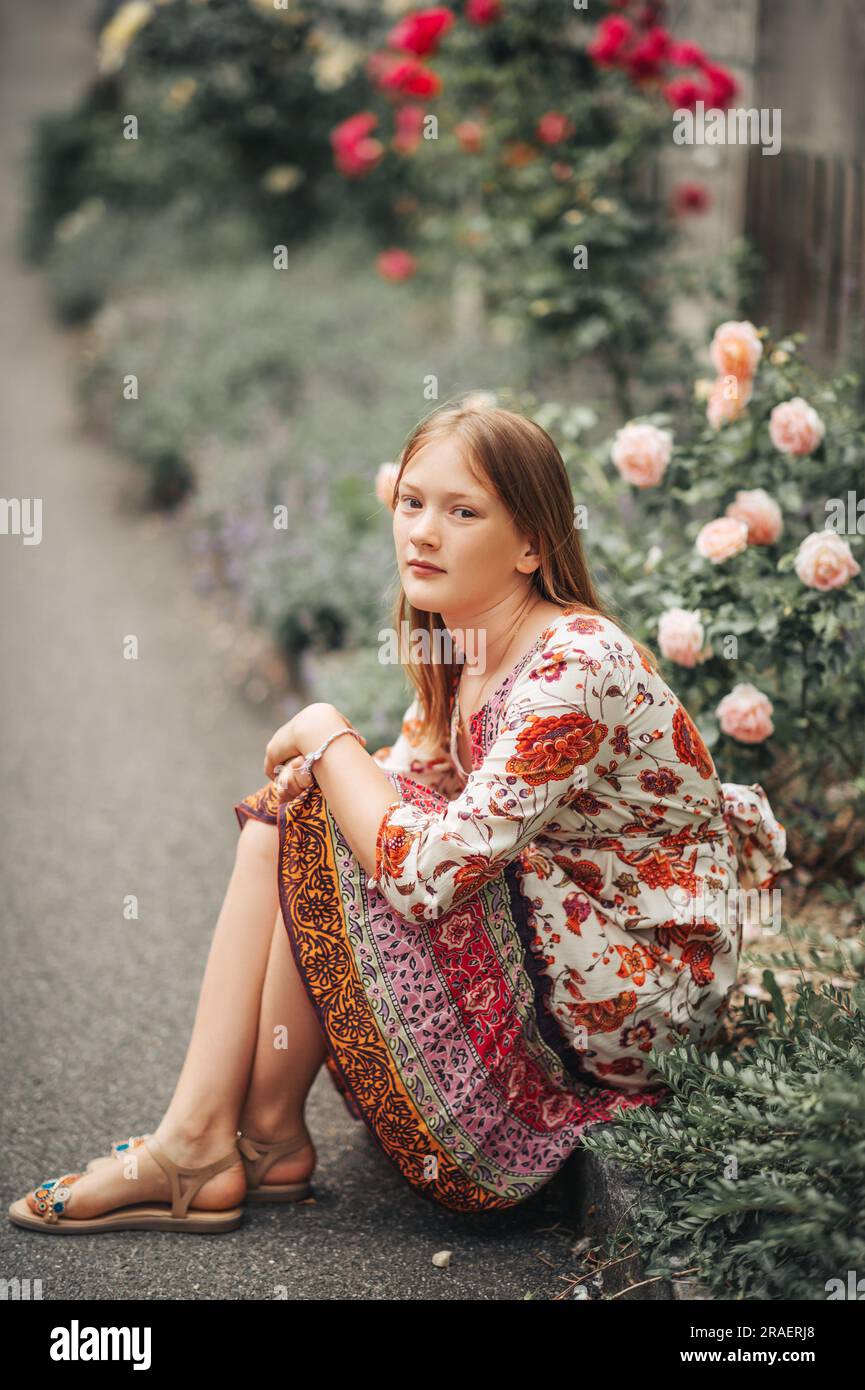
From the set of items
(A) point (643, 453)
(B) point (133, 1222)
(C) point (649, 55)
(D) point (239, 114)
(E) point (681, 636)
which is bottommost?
(B) point (133, 1222)

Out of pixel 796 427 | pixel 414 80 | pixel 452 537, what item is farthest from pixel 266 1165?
pixel 414 80

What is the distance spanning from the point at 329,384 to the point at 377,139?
3.21 metres

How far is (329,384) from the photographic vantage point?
7.04 meters

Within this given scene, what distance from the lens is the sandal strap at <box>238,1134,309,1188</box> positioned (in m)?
2.37

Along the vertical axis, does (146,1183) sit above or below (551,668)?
below

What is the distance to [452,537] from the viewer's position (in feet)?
7.04

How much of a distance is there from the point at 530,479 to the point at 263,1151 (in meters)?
1.27

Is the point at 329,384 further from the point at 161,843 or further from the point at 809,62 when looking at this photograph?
the point at 161,843

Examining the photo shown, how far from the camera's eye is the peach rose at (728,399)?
2830 mm

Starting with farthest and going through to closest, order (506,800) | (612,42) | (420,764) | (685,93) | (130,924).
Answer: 1. (612,42)
2. (685,93)
3. (130,924)
4. (420,764)
5. (506,800)

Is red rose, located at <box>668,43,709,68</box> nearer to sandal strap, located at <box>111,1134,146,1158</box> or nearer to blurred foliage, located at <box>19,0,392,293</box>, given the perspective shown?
sandal strap, located at <box>111,1134,146,1158</box>

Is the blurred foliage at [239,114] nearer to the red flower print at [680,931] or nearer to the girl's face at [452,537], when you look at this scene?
A: the girl's face at [452,537]

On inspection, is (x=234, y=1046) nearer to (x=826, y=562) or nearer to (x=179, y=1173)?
(x=179, y=1173)
